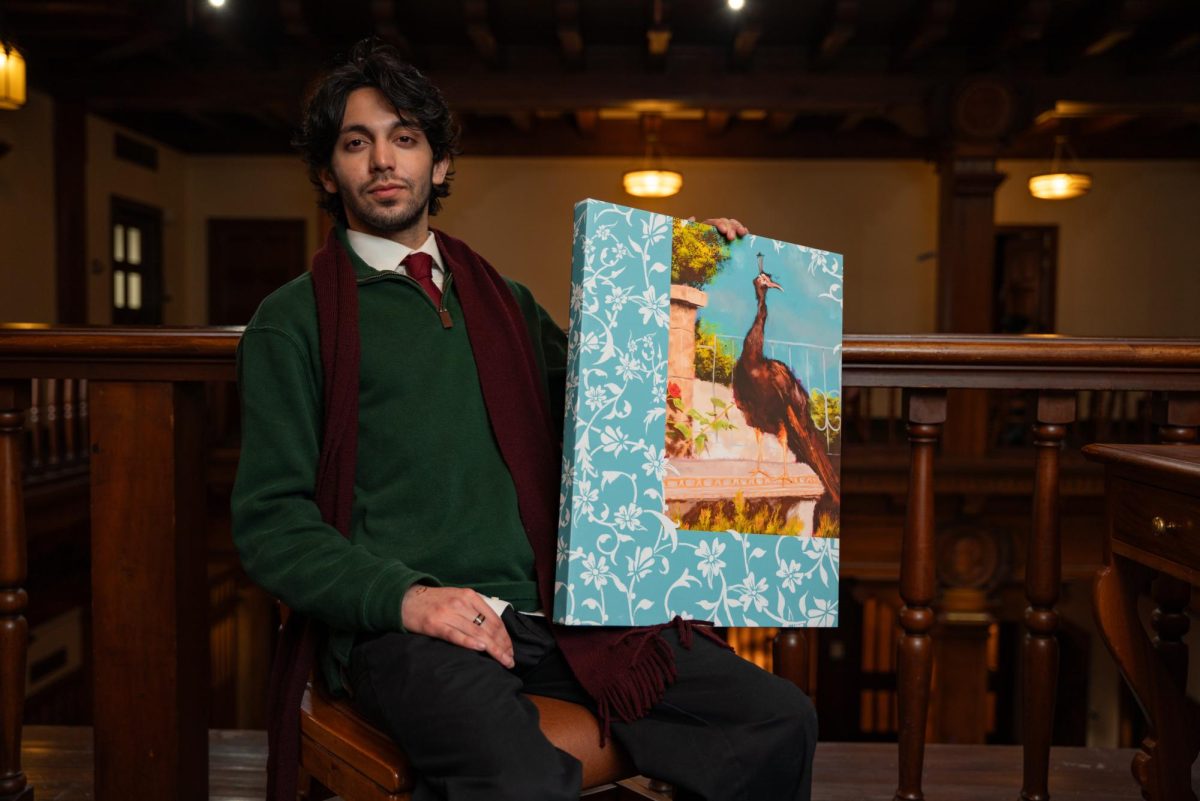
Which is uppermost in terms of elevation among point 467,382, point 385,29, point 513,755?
point 385,29

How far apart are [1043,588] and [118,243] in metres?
9.31

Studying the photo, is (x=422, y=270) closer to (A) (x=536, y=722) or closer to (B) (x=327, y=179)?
(B) (x=327, y=179)

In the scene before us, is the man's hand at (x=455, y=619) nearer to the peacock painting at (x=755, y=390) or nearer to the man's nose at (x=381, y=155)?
the peacock painting at (x=755, y=390)

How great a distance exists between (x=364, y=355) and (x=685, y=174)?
8.88 metres

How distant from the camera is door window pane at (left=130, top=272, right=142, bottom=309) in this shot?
30.9 feet

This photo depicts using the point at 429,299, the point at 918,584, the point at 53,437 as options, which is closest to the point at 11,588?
the point at 429,299

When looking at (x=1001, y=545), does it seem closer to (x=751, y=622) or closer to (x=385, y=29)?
(x=385, y=29)

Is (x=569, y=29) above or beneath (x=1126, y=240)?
above

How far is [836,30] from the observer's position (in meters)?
6.64

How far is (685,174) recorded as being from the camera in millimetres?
9891

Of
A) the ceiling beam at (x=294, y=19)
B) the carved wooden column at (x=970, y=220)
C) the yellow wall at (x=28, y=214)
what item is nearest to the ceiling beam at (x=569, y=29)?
the ceiling beam at (x=294, y=19)

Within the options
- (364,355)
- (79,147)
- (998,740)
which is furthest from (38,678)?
(998,740)

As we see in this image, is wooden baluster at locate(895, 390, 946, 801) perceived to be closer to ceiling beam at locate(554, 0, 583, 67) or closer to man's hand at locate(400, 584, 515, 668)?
man's hand at locate(400, 584, 515, 668)

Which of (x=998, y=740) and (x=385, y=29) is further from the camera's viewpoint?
(x=998, y=740)
